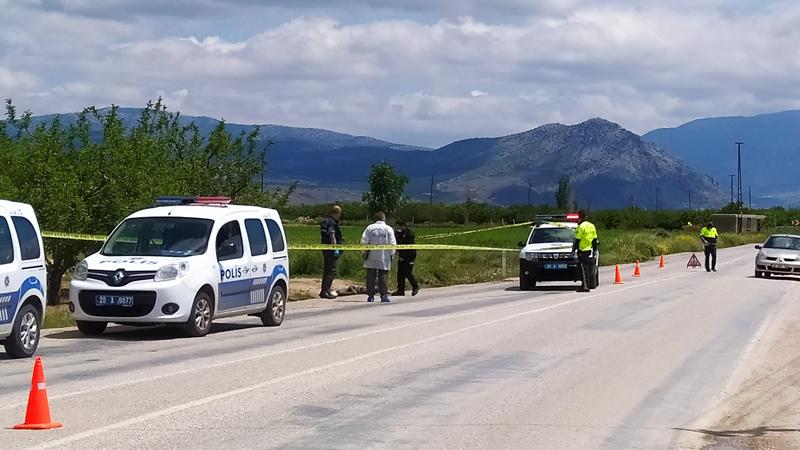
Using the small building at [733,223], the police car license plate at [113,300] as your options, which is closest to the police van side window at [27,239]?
the police car license plate at [113,300]

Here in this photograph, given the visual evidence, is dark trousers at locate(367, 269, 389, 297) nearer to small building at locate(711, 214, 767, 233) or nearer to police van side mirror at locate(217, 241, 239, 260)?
police van side mirror at locate(217, 241, 239, 260)

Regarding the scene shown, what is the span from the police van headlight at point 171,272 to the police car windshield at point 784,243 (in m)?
27.9

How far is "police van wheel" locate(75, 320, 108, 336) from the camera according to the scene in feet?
59.6

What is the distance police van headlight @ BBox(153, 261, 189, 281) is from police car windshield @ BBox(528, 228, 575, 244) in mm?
16641

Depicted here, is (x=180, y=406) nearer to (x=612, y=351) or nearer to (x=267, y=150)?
(x=612, y=351)

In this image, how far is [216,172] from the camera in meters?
33.8

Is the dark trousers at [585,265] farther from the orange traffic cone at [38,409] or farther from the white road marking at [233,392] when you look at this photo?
the orange traffic cone at [38,409]

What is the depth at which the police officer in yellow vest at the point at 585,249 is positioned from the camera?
1225 inches

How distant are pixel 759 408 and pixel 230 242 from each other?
909 centimetres

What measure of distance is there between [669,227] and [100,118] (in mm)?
121788

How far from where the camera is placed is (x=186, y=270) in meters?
17.9

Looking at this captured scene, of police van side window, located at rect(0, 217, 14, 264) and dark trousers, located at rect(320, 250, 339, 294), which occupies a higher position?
police van side window, located at rect(0, 217, 14, 264)

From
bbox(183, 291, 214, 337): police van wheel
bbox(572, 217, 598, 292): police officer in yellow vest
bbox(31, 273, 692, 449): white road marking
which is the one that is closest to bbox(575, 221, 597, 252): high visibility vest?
bbox(572, 217, 598, 292): police officer in yellow vest

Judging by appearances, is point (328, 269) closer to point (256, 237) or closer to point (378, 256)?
point (378, 256)
